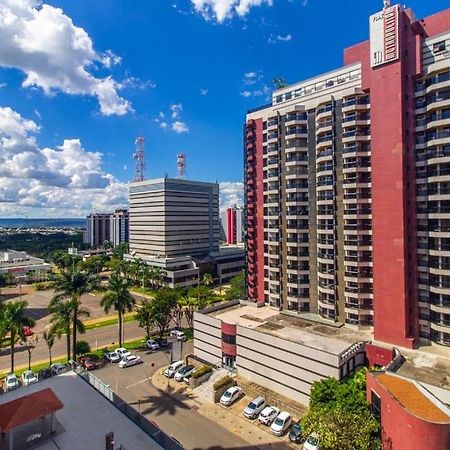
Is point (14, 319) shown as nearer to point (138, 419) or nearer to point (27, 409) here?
point (27, 409)

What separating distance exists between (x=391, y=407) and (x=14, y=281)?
145799 millimetres

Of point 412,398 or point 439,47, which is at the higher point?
point 439,47

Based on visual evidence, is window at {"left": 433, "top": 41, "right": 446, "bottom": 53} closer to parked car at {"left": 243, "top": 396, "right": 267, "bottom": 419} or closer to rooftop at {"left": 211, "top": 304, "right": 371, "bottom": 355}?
rooftop at {"left": 211, "top": 304, "right": 371, "bottom": 355}

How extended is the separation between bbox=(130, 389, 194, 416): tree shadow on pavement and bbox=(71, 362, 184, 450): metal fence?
14.7 m

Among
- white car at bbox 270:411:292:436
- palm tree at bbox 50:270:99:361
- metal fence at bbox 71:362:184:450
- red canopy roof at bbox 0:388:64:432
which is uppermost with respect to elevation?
palm tree at bbox 50:270:99:361

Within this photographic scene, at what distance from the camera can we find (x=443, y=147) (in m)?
44.8

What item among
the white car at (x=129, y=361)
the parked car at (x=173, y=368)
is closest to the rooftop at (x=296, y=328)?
the parked car at (x=173, y=368)

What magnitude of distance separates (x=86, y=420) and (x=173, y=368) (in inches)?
1158

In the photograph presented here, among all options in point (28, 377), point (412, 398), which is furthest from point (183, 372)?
point (412, 398)

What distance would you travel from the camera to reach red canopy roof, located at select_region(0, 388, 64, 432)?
22.3m

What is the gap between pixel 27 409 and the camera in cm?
2325

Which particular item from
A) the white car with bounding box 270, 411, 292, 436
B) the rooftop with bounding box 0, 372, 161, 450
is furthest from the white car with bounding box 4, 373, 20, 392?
the white car with bounding box 270, 411, 292, 436

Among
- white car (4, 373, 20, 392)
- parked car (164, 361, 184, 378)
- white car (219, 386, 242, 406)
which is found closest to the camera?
white car (219, 386, 242, 406)

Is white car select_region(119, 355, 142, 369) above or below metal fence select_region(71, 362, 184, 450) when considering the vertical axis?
below
